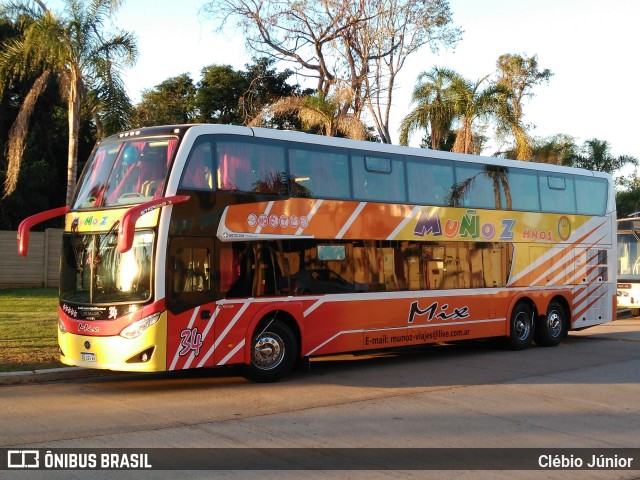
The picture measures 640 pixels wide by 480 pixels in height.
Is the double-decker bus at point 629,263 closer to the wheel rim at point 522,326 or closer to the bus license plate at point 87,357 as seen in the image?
the wheel rim at point 522,326

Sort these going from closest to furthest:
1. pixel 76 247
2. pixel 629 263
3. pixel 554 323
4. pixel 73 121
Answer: pixel 76 247, pixel 554 323, pixel 73 121, pixel 629 263

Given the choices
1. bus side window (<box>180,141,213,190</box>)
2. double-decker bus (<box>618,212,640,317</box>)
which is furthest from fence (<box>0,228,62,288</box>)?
double-decker bus (<box>618,212,640,317</box>)

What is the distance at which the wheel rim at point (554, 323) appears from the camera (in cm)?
1828

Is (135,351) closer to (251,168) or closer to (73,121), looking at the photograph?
(251,168)

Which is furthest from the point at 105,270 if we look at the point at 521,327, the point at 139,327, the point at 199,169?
the point at 521,327

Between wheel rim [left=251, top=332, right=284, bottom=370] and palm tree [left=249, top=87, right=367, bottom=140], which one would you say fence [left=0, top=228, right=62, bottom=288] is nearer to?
palm tree [left=249, top=87, right=367, bottom=140]

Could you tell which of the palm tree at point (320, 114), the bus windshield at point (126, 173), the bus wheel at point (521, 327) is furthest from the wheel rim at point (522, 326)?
the bus windshield at point (126, 173)

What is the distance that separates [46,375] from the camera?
487 inches

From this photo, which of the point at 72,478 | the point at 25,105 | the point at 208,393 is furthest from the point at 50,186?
the point at 72,478

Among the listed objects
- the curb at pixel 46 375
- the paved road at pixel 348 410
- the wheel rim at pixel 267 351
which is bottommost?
the paved road at pixel 348 410

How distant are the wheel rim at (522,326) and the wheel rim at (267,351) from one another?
6771 millimetres

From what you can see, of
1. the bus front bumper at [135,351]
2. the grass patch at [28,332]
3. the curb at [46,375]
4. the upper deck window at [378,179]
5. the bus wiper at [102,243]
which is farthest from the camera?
the upper deck window at [378,179]

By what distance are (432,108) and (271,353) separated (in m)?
15.1

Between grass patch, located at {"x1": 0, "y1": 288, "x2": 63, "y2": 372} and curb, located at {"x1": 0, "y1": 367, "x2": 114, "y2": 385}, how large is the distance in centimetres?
33
